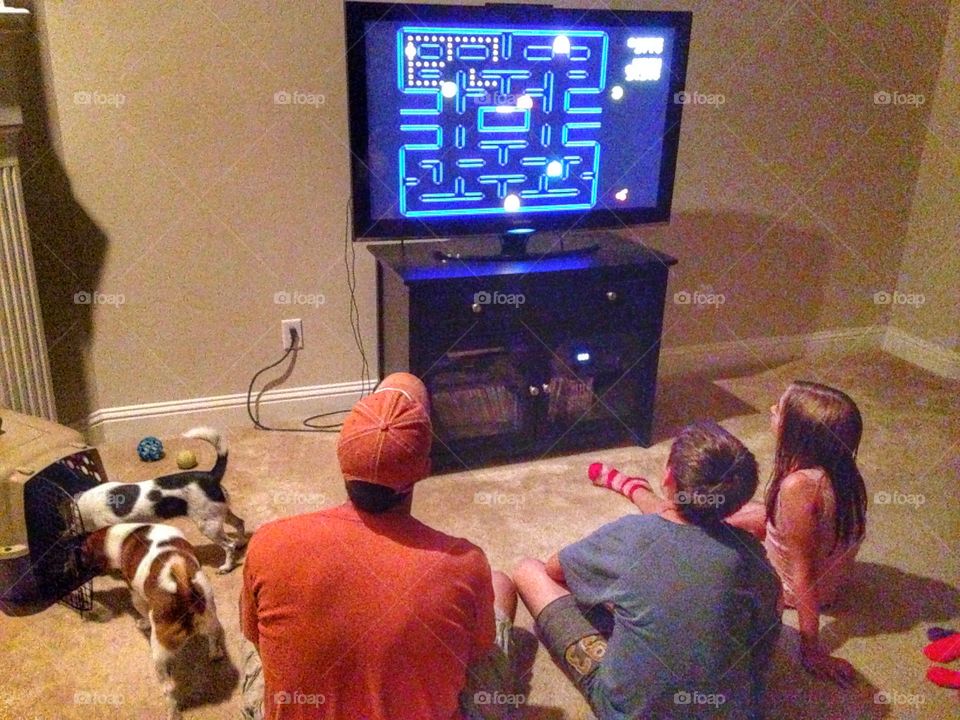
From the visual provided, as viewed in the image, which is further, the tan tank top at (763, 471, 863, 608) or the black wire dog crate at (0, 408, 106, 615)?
the black wire dog crate at (0, 408, 106, 615)

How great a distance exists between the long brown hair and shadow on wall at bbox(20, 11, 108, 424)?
2.21m

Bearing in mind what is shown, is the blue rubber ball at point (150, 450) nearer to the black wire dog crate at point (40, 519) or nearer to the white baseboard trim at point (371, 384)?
the white baseboard trim at point (371, 384)

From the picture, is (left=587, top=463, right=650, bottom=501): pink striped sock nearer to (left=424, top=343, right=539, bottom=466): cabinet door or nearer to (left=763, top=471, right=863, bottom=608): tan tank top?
(left=424, top=343, right=539, bottom=466): cabinet door

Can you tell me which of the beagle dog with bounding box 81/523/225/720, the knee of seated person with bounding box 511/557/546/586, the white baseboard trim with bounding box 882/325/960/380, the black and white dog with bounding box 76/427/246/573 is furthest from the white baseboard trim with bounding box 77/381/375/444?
the white baseboard trim with bounding box 882/325/960/380

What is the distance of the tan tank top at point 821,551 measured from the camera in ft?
6.26

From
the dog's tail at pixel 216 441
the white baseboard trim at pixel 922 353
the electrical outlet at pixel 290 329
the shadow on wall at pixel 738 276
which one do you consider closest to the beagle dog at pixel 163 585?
the dog's tail at pixel 216 441

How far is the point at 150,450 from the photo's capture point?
2766mm

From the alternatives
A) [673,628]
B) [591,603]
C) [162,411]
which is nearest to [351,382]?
[162,411]

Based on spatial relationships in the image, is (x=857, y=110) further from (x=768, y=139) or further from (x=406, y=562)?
(x=406, y=562)

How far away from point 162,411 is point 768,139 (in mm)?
2690

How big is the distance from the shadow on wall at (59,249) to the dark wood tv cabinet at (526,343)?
0.97 meters

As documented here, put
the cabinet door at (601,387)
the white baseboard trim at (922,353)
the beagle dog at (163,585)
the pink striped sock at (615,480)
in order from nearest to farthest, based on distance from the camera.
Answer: the beagle dog at (163,585) < the pink striped sock at (615,480) < the cabinet door at (601,387) < the white baseboard trim at (922,353)

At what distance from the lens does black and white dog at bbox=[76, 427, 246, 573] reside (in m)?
2.08

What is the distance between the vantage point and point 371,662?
1301 millimetres
